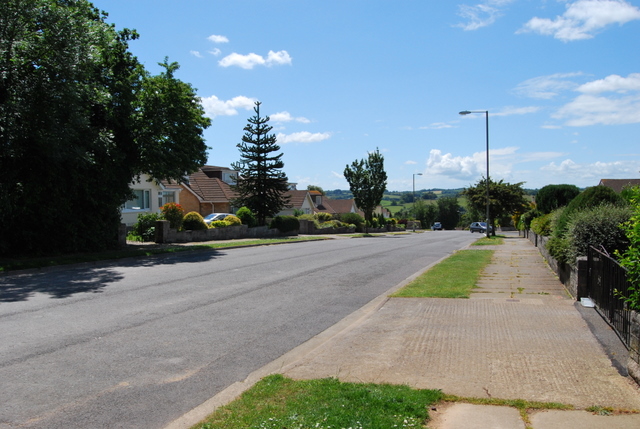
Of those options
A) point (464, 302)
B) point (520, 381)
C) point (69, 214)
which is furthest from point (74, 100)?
point (520, 381)

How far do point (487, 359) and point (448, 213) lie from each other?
374ft

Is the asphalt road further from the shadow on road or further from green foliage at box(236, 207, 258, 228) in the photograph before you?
green foliage at box(236, 207, 258, 228)

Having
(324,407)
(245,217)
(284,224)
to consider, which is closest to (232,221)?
(245,217)

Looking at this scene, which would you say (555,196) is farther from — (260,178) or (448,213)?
(448,213)

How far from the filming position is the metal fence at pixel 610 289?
→ 22.4 ft

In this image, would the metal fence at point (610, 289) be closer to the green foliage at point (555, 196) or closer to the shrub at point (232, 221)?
the green foliage at point (555, 196)

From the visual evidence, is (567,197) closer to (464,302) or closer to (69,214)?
(464,302)

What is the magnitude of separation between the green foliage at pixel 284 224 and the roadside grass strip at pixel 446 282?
70.9 feet

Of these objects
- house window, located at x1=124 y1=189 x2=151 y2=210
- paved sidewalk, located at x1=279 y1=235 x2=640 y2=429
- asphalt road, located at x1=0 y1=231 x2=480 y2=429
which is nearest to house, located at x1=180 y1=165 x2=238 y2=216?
house window, located at x1=124 y1=189 x2=151 y2=210

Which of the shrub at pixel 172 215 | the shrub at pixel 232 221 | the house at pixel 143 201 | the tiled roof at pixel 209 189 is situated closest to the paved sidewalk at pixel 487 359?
the shrub at pixel 172 215

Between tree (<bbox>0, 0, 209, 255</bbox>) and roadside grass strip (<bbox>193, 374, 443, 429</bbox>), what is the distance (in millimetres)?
15216

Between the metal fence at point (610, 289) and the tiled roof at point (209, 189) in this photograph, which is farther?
the tiled roof at point (209, 189)

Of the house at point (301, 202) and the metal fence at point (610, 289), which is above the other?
the house at point (301, 202)

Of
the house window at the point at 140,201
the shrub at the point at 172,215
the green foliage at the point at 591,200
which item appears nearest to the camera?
the green foliage at the point at 591,200
